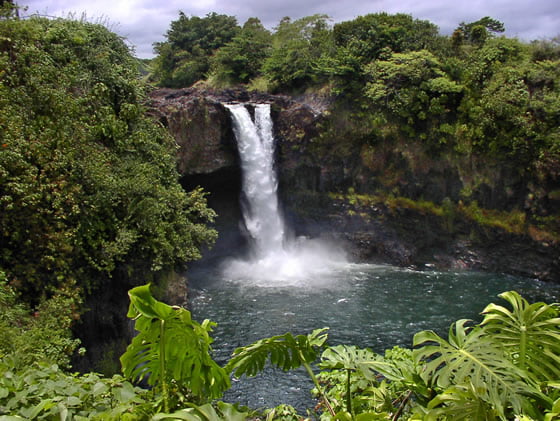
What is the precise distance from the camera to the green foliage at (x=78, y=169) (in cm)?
763

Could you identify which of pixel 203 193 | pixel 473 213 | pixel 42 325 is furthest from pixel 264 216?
pixel 42 325

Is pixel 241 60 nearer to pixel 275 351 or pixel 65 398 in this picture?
pixel 275 351

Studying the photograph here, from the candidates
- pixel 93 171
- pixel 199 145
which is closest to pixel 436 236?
pixel 199 145

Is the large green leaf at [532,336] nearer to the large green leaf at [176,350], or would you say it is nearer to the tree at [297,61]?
the large green leaf at [176,350]

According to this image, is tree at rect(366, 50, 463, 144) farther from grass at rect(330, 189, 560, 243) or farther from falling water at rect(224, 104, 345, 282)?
falling water at rect(224, 104, 345, 282)

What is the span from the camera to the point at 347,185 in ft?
60.5

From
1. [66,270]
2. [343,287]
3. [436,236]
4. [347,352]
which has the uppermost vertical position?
[347,352]

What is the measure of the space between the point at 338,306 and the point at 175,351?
11.0 meters

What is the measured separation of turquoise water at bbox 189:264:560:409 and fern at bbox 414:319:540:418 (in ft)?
20.1

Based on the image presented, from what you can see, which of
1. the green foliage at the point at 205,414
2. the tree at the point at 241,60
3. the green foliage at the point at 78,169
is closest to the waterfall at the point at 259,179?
the tree at the point at 241,60

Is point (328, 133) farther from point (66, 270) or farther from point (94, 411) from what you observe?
point (94, 411)

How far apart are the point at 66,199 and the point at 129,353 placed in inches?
277

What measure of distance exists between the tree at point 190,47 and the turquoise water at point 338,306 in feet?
47.4

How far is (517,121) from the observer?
15047mm
